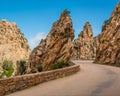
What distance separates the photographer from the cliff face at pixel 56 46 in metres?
55.0

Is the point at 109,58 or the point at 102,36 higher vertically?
the point at 102,36

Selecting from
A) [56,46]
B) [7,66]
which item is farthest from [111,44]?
[7,66]

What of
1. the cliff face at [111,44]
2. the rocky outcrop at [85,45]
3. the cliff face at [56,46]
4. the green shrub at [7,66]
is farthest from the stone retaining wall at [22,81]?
the green shrub at [7,66]

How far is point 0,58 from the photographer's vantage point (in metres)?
138

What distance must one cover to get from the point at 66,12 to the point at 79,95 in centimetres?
4708

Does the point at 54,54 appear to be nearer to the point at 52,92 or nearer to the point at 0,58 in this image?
the point at 52,92

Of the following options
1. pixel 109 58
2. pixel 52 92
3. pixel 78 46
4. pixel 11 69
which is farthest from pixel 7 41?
pixel 52 92

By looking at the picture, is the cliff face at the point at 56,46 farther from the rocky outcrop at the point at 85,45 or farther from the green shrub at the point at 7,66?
the green shrub at the point at 7,66

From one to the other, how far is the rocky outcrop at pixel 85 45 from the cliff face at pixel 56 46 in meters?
46.5

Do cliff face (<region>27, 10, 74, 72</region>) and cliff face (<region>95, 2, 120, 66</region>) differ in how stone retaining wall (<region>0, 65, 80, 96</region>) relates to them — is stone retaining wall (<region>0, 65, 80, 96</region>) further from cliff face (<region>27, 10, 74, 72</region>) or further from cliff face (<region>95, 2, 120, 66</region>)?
cliff face (<region>27, 10, 74, 72</region>)

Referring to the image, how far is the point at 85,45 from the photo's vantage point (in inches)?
4203

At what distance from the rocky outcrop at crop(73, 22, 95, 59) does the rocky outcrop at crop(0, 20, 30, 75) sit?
1895 inches

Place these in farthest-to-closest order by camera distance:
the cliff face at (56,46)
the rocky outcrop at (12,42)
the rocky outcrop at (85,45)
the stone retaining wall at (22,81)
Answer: the rocky outcrop at (12,42)
the rocky outcrop at (85,45)
the cliff face at (56,46)
the stone retaining wall at (22,81)

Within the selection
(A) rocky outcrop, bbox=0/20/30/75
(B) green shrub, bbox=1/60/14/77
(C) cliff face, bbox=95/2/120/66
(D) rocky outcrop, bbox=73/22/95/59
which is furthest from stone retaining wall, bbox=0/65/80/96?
(A) rocky outcrop, bbox=0/20/30/75
